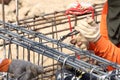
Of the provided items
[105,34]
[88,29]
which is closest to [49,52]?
[88,29]

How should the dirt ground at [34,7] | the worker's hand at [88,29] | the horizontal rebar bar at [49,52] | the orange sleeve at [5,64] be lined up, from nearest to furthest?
the horizontal rebar bar at [49,52]
the orange sleeve at [5,64]
the worker's hand at [88,29]
the dirt ground at [34,7]

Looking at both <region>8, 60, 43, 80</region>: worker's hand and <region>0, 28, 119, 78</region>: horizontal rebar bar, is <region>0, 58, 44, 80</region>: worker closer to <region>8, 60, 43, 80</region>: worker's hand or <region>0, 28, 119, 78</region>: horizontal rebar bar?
<region>8, 60, 43, 80</region>: worker's hand

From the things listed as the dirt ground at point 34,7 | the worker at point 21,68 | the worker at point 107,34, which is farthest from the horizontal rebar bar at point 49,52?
the dirt ground at point 34,7

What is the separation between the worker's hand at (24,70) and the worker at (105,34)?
0.40 m

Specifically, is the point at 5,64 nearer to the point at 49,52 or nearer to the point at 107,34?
the point at 49,52

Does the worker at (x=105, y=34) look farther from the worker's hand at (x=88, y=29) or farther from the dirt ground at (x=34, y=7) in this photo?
the dirt ground at (x=34, y=7)

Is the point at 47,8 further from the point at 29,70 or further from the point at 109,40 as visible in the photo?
the point at 29,70

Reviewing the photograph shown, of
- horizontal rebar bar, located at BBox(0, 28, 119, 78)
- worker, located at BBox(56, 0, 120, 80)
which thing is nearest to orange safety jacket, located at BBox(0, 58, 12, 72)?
horizontal rebar bar, located at BBox(0, 28, 119, 78)

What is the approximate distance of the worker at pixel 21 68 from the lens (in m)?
2.57

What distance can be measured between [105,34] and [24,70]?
1288 mm

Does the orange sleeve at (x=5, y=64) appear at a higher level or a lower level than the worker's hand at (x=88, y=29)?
lower

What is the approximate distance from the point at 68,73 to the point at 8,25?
22.8 inches

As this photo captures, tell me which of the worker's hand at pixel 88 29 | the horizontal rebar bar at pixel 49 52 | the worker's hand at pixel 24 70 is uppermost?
the worker's hand at pixel 88 29

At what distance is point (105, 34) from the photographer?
3730mm
